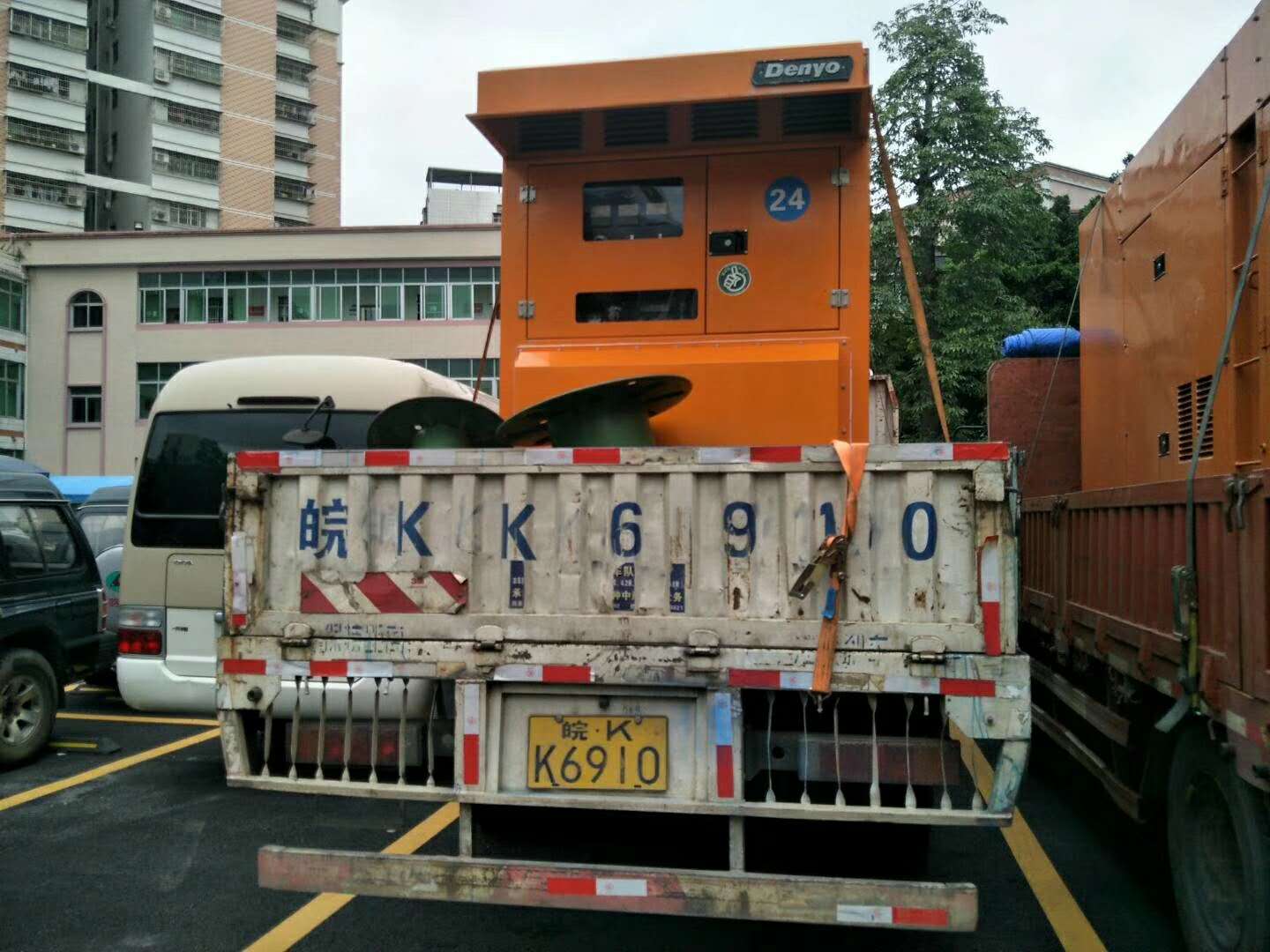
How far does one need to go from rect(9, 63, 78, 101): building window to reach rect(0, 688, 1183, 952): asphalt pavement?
49.6 meters

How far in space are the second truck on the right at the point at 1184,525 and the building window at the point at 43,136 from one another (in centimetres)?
5152

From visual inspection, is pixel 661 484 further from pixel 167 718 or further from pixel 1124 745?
pixel 167 718

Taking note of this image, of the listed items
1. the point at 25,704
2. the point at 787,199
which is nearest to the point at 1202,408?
the point at 787,199

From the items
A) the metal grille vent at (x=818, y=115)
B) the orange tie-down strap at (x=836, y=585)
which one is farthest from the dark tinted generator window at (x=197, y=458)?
the orange tie-down strap at (x=836, y=585)

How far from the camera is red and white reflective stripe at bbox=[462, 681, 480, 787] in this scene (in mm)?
3475

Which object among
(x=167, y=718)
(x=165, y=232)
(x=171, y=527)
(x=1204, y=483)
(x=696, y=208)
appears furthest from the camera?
(x=165, y=232)

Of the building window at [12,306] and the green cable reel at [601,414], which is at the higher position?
the building window at [12,306]

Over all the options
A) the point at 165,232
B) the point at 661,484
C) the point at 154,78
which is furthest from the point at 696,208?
the point at 154,78

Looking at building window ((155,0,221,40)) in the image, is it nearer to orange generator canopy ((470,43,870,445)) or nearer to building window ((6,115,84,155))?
building window ((6,115,84,155))

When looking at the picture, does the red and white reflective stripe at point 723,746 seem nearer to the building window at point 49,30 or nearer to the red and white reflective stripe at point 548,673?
the red and white reflective stripe at point 548,673

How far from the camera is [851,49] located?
15.9 feet

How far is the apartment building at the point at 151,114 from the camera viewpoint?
155 ft

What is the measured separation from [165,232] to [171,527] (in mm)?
35051

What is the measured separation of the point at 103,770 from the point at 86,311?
36.3 meters
